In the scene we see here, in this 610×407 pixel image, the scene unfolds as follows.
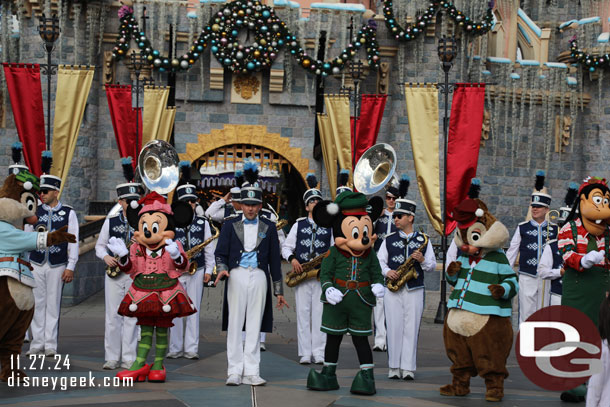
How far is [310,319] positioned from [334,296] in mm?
2227

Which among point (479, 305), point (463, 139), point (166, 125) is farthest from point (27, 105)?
point (479, 305)

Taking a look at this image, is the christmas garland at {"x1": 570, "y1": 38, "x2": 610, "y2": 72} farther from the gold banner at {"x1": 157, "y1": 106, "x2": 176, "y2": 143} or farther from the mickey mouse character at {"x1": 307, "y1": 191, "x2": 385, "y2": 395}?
the mickey mouse character at {"x1": 307, "y1": 191, "x2": 385, "y2": 395}

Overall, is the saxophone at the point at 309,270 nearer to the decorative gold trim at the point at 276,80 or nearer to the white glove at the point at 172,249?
the white glove at the point at 172,249

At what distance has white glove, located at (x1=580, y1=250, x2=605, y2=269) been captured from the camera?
24.2ft

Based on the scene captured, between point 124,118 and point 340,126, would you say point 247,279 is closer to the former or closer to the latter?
point 124,118

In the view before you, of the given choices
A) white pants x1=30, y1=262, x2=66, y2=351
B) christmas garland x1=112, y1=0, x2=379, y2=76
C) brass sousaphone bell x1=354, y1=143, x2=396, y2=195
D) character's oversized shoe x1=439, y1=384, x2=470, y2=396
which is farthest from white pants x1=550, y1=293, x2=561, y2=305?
christmas garland x1=112, y1=0, x2=379, y2=76

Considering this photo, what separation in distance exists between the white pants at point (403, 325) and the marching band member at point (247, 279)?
1.29 meters

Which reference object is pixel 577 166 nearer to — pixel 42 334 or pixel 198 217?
pixel 198 217

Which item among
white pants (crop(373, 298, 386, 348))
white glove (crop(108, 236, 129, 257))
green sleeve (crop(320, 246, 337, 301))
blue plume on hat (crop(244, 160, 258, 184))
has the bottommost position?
white pants (crop(373, 298, 386, 348))

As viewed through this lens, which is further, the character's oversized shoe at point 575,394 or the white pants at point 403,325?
the white pants at point 403,325

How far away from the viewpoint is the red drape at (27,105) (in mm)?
13328

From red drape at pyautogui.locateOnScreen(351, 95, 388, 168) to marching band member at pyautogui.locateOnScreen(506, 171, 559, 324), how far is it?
661cm

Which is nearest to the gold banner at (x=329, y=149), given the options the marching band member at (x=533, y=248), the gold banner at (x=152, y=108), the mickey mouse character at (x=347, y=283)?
the gold banner at (x=152, y=108)

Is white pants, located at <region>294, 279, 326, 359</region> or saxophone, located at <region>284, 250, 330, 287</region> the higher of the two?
saxophone, located at <region>284, 250, 330, 287</region>
